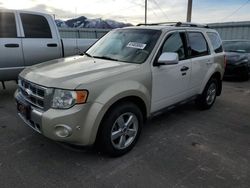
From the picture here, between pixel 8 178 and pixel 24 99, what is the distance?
0.98m

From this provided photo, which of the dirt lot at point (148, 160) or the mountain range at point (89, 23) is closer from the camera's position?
the dirt lot at point (148, 160)

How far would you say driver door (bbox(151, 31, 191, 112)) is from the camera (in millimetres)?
3328

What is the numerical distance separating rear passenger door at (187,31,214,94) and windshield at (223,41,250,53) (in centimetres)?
517

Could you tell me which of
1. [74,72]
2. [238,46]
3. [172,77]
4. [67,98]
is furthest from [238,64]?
[67,98]

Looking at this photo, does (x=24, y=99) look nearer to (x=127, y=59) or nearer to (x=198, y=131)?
(x=127, y=59)

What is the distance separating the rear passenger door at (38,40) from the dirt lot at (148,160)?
63.9 inches

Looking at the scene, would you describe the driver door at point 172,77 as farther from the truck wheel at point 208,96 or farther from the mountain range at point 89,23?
the mountain range at point 89,23

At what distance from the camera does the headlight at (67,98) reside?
2453 millimetres

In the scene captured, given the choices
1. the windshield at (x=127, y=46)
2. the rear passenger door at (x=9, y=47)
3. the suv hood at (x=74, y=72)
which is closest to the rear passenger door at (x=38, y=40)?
the rear passenger door at (x=9, y=47)

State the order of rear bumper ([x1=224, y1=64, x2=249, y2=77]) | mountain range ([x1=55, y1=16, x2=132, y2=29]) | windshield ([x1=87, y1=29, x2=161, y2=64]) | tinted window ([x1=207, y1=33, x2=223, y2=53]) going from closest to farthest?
windshield ([x1=87, y1=29, x2=161, y2=64]) < tinted window ([x1=207, y1=33, x2=223, y2=53]) < rear bumper ([x1=224, y1=64, x2=249, y2=77]) < mountain range ([x1=55, y1=16, x2=132, y2=29])

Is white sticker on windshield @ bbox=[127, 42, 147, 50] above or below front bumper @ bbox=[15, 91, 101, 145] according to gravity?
above

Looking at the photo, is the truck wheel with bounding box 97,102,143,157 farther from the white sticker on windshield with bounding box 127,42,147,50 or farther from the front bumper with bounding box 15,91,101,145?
the white sticker on windshield with bounding box 127,42,147,50

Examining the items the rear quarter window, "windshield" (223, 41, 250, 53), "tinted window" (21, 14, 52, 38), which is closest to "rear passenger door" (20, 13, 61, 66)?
"tinted window" (21, 14, 52, 38)

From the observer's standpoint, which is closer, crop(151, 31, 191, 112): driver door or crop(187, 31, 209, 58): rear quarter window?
crop(151, 31, 191, 112): driver door
